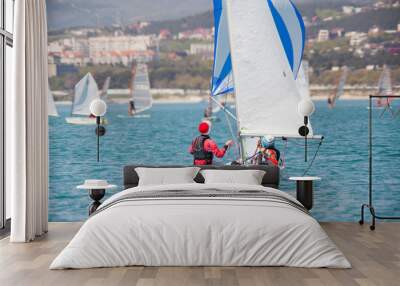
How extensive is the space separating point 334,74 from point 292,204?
145 inches

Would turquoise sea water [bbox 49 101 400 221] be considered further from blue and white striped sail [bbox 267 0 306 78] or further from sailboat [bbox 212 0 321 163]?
blue and white striped sail [bbox 267 0 306 78]

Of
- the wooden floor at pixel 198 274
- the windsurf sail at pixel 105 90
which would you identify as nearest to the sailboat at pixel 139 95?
the windsurf sail at pixel 105 90

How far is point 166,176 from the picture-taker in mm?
6758

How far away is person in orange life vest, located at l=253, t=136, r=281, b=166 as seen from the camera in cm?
780

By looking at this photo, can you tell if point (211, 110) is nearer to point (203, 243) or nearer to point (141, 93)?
point (141, 93)

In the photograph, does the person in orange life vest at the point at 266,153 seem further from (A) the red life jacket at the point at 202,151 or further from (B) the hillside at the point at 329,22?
(B) the hillside at the point at 329,22

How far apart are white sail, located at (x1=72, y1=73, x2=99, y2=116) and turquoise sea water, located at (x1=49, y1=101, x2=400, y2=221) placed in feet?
0.52

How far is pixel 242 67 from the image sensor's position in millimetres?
7512

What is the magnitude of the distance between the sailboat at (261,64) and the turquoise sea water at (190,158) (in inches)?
30.6

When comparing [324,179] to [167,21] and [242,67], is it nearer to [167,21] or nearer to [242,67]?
[242,67]

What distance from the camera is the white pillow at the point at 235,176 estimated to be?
6.69 metres

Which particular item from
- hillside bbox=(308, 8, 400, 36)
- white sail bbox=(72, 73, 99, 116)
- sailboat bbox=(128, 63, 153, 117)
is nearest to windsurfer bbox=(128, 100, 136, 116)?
sailboat bbox=(128, 63, 153, 117)

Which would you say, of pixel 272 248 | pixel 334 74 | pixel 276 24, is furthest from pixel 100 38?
pixel 272 248

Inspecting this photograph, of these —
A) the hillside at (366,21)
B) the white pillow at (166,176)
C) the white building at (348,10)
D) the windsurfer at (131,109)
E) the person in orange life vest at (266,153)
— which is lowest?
the white pillow at (166,176)
